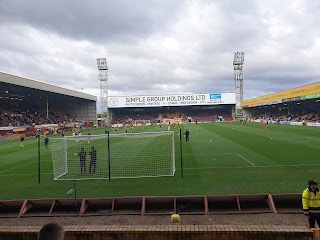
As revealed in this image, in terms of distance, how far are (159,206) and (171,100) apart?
81.9m

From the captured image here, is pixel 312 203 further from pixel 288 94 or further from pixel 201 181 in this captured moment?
pixel 288 94

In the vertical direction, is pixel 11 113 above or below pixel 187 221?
above

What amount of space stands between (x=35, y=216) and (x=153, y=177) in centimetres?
611

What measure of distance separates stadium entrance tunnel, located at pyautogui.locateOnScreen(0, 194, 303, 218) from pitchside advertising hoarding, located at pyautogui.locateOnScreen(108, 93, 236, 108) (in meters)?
81.2

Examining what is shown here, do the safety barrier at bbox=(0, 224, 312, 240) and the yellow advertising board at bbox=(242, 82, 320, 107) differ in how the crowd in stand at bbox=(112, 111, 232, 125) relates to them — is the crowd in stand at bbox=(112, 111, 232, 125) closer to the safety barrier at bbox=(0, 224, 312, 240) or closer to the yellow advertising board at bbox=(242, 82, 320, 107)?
the yellow advertising board at bbox=(242, 82, 320, 107)

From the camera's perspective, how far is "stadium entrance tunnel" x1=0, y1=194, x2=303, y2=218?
28.2 ft

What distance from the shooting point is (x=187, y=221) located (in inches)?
310

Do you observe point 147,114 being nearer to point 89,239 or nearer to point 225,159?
point 225,159

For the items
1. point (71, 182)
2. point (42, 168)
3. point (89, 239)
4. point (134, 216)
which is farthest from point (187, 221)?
point (42, 168)

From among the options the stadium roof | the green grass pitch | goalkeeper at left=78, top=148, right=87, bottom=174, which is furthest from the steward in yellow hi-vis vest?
the stadium roof

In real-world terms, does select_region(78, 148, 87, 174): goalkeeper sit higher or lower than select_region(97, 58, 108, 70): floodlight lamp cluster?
lower

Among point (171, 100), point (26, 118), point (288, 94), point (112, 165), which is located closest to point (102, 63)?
point (171, 100)

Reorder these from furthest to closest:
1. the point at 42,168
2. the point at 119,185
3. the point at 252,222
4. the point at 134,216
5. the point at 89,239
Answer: the point at 42,168 → the point at 119,185 → the point at 134,216 → the point at 252,222 → the point at 89,239

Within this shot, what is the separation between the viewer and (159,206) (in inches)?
360
